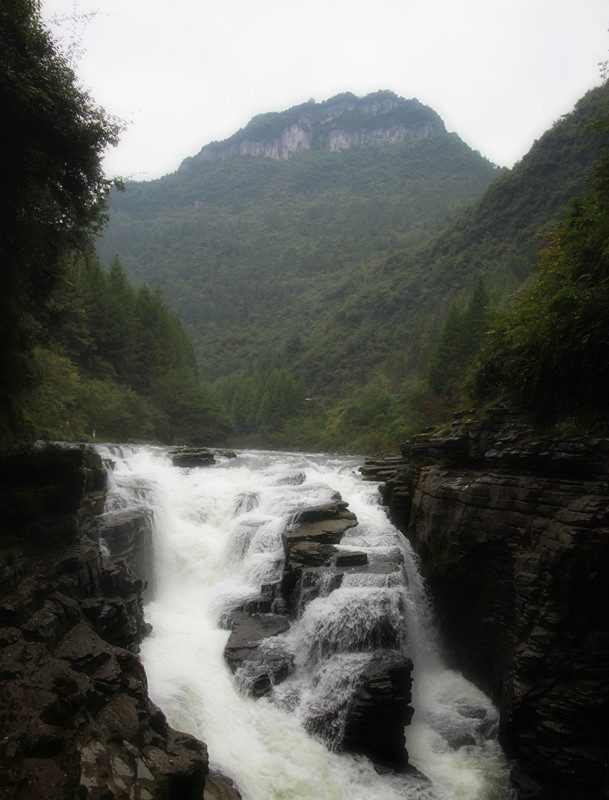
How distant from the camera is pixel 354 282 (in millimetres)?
103875

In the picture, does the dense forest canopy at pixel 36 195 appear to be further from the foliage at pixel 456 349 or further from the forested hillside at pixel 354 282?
the foliage at pixel 456 349

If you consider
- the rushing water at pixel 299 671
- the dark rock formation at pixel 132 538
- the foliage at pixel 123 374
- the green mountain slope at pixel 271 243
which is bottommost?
the rushing water at pixel 299 671

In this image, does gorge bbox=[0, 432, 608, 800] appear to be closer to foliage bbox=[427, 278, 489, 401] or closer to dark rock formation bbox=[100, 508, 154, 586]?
dark rock formation bbox=[100, 508, 154, 586]

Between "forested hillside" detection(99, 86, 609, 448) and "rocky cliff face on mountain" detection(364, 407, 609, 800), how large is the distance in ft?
23.8

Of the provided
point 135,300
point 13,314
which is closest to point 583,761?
point 13,314

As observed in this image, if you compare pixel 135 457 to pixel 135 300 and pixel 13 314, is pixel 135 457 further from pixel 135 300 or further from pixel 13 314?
pixel 135 300

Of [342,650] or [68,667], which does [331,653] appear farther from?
[68,667]

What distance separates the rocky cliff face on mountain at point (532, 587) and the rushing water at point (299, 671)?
29.1 inches

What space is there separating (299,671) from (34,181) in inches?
427

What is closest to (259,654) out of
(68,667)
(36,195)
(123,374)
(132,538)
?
(68,667)

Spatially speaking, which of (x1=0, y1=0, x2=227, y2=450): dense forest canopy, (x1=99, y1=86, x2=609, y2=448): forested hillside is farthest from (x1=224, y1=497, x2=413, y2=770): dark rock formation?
(x1=99, y1=86, x2=609, y2=448): forested hillside

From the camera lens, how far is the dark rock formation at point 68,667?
15.9ft

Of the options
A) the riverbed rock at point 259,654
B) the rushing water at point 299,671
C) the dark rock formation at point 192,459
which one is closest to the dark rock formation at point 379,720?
the rushing water at point 299,671

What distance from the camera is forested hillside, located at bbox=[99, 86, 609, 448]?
5200 cm
